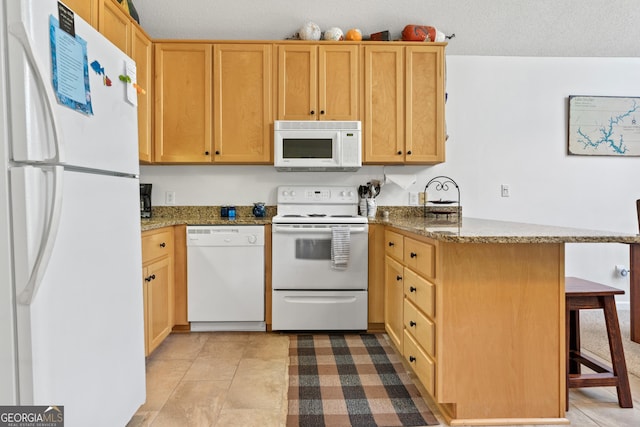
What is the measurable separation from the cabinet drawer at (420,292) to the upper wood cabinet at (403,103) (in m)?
1.24

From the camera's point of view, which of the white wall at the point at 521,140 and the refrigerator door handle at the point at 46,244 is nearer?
the refrigerator door handle at the point at 46,244

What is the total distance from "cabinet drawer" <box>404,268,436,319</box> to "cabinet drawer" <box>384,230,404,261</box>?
19 cm

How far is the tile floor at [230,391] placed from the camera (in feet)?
5.50

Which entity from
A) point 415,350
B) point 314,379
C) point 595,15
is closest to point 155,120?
point 314,379

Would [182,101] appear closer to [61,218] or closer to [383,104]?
[383,104]

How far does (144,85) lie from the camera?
9.22ft

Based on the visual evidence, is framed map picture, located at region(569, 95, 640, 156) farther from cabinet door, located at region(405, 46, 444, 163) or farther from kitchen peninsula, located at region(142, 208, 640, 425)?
kitchen peninsula, located at region(142, 208, 640, 425)

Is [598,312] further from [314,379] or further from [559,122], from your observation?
[314,379]

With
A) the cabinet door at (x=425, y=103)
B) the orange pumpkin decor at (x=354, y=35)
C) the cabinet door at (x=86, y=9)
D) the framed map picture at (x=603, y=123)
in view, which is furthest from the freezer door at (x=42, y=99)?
the framed map picture at (x=603, y=123)

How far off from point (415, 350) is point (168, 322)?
1.76 metres

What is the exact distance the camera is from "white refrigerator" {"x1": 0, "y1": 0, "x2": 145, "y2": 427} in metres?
0.98

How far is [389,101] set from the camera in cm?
300

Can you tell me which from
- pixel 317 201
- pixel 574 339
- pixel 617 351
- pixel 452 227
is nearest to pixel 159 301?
pixel 317 201

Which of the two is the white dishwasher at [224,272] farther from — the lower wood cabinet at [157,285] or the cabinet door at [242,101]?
the cabinet door at [242,101]
